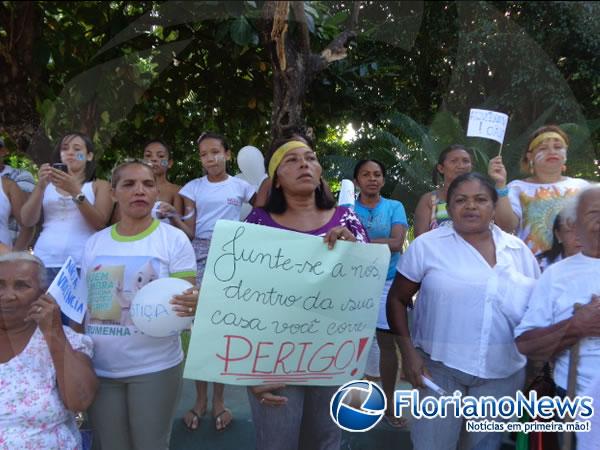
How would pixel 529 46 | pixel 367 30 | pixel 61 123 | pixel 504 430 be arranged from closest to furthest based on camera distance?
1. pixel 504 430
2. pixel 61 123
3. pixel 367 30
4. pixel 529 46

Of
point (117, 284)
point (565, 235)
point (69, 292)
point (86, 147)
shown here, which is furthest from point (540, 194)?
point (86, 147)

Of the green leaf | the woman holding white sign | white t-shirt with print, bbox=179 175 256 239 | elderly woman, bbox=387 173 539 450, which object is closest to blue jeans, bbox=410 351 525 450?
elderly woman, bbox=387 173 539 450

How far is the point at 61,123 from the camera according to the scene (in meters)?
3.84

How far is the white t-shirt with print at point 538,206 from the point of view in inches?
106

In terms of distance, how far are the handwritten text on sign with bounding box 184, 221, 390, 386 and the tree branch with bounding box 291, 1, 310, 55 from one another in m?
1.94

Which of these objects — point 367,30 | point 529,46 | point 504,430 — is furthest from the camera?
point 529,46

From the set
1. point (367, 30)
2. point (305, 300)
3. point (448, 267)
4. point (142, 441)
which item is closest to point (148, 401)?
point (142, 441)

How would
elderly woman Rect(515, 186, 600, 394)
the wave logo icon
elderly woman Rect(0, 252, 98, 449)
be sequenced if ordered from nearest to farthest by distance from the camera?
elderly woman Rect(515, 186, 600, 394)
elderly woman Rect(0, 252, 98, 449)
the wave logo icon

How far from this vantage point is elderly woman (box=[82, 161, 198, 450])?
205 centimetres

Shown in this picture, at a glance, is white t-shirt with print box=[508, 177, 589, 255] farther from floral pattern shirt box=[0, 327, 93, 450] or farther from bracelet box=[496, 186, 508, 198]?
floral pattern shirt box=[0, 327, 93, 450]

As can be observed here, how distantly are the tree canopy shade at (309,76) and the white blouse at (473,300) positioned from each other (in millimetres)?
1753

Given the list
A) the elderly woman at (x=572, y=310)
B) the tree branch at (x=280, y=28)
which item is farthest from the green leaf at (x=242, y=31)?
the elderly woman at (x=572, y=310)

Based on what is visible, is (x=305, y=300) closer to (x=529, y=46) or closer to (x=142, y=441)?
(x=142, y=441)

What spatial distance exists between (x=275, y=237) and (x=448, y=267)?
2.26ft
